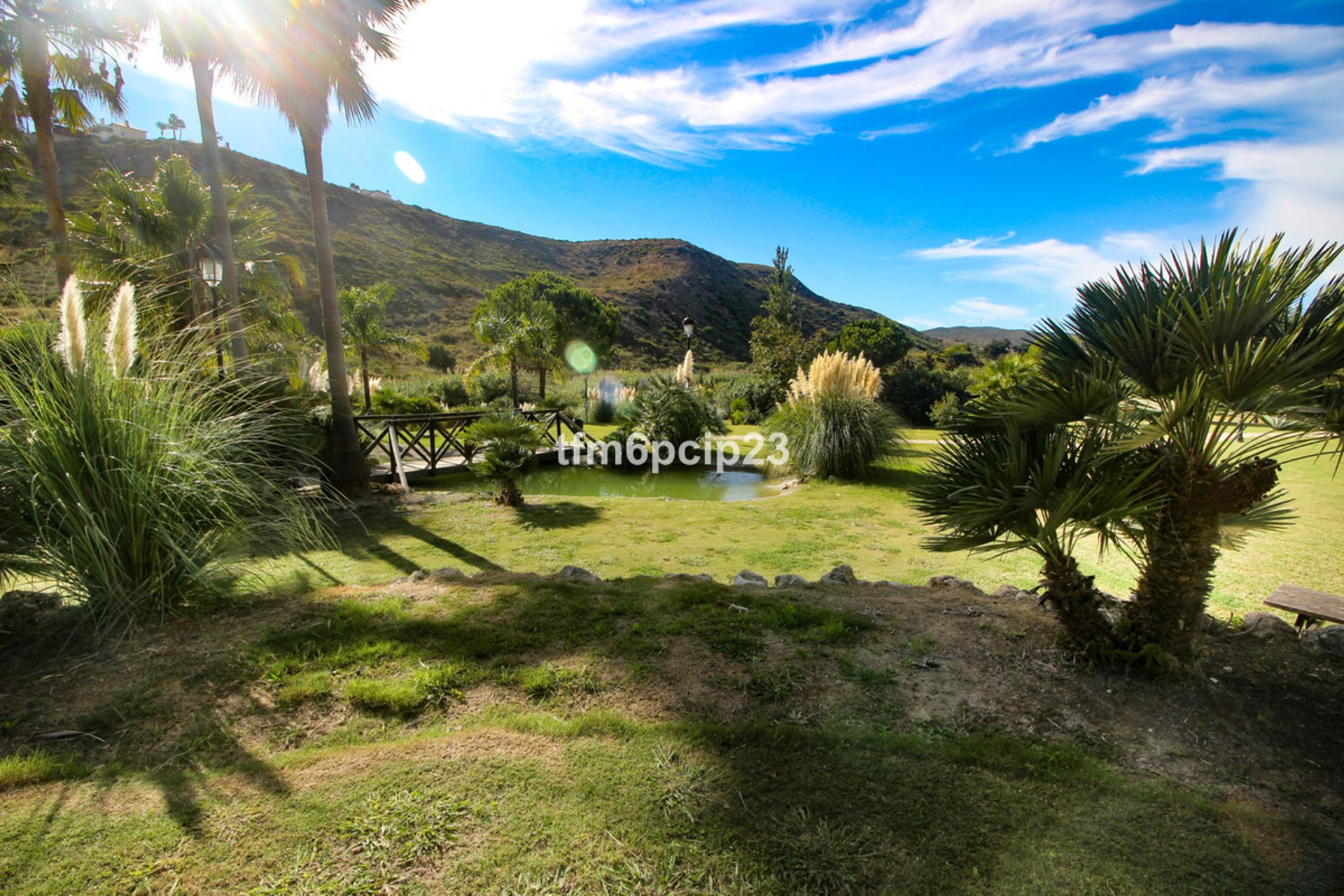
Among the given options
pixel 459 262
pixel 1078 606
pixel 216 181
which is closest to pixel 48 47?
pixel 216 181

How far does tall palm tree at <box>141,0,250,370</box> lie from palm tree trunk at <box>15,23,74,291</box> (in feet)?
7.95

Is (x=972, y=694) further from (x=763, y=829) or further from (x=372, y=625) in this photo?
(x=372, y=625)

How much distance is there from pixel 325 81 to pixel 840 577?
8.94 m

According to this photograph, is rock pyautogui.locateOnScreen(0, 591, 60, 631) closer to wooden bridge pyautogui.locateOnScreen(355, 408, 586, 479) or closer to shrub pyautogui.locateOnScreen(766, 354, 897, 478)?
wooden bridge pyautogui.locateOnScreen(355, 408, 586, 479)

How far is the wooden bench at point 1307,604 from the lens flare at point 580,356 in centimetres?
3228

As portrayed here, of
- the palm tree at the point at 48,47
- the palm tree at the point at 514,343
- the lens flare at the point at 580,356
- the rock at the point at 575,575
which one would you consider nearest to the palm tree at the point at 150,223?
the palm tree at the point at 48,47

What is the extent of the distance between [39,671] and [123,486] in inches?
30.6

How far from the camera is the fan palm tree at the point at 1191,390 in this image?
2029 mm

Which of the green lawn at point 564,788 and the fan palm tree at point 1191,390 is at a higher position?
the fan palm tree at point 1191,390

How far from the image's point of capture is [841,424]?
358 inches

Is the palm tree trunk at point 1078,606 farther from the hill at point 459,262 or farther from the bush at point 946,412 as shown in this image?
the hill at point 459,262

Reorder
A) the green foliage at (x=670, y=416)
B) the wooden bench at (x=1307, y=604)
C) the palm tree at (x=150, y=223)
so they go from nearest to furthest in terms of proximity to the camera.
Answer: the wooden bench at (x=1307, y=604) → the palm tree at (x=150, y=223) → the green foliage at (x=670, y=416)

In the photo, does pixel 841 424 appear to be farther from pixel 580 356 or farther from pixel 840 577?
pixel 580 356

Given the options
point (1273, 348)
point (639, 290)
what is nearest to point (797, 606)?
point (1273, 348)
